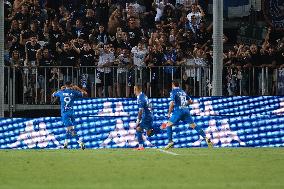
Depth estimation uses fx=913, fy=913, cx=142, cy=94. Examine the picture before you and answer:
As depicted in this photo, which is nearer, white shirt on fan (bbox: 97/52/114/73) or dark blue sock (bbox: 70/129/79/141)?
dark blue sock (bbox: 70/129/79/141)

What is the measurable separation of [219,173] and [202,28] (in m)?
13.3

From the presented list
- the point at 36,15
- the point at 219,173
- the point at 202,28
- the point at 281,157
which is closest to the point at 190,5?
the point at 202,28

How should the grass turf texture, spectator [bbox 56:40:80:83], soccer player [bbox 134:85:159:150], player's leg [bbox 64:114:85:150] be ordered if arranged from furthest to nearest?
spectator [bbox 56:40:80:83], player's leg [bbox 64:114:85:150], soccer player [bbox 134:85:159:150], the grass turf texture

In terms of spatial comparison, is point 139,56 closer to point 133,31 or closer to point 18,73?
point 133,31

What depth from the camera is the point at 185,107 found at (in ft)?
79.5

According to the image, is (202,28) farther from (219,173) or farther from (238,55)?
(219,173)

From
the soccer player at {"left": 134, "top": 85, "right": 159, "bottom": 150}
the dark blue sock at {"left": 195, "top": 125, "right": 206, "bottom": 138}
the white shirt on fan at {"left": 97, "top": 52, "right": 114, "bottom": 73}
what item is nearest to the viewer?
the soccer player at {"left": 134, "top": 85, "right": 159, "bottom": 150}

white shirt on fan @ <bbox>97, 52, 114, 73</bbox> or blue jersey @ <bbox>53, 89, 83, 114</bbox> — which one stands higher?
white shirt on fan @ <bbox>97, 52, 114, 73</bbox>

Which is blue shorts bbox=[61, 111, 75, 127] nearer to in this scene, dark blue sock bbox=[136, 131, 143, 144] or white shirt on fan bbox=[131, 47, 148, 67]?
dark blue sock bbox=[136, 131, 143, 144]

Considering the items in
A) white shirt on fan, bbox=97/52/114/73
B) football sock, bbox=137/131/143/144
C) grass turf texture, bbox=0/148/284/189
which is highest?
white shirt on fan, bbox=97/52/114/73

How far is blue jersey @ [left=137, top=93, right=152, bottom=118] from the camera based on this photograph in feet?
79.3

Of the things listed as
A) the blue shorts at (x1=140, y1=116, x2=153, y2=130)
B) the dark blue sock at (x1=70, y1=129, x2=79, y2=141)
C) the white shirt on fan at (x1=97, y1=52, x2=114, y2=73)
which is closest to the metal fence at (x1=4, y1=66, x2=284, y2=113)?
the white shirt on fan at (x1=97, y1=52, x2=114, y2=73)

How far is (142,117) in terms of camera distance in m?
24.4

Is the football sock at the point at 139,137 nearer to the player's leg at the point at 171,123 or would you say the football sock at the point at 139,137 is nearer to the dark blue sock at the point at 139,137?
the dark blue sock at the point at 139,137
